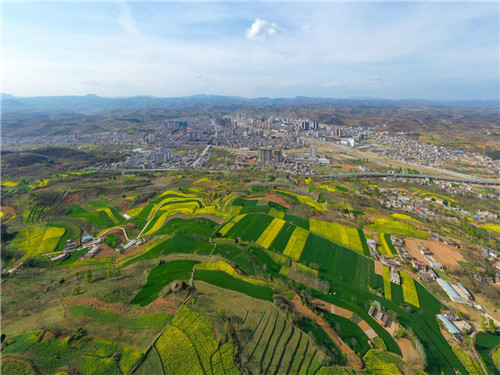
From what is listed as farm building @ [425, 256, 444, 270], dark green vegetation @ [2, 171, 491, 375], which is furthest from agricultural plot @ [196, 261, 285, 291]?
farm building @ [425, 256, 444, 270]

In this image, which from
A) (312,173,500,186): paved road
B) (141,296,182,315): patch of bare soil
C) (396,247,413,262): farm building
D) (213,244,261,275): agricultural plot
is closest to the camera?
(141,296,182,315): patch of bare soil

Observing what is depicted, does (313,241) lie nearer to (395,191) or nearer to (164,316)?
(164,316)

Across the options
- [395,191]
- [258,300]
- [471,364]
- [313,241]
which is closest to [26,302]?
[258,300]

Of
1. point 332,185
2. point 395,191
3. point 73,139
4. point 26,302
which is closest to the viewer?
point 26,302

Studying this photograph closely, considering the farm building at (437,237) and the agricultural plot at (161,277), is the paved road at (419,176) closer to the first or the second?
the farm building at (437,237)

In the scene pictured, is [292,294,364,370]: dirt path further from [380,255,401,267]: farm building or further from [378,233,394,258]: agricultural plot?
[378,233,394,258]: agricultural plot

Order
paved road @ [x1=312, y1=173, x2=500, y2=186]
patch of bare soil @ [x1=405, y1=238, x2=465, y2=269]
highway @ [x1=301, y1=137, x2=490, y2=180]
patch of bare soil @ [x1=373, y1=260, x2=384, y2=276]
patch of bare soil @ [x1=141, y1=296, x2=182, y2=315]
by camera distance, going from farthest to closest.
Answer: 1. highway @ [x1=301, y1=137, x2=490, y2=180]
2. paved road @ [x1=312, y1=173, x2=500, y2=186]
3. patch of bare soil @ [x1=405, y1=238, x2=465, y2=269]
4. patch of bare soil @ [x1=373, y1=260, x2=384, y2=276]
5. patch of bare soil @ [x1=141, y1=296, x2=182, y2=315]

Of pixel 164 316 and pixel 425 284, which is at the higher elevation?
pixel 164 316
